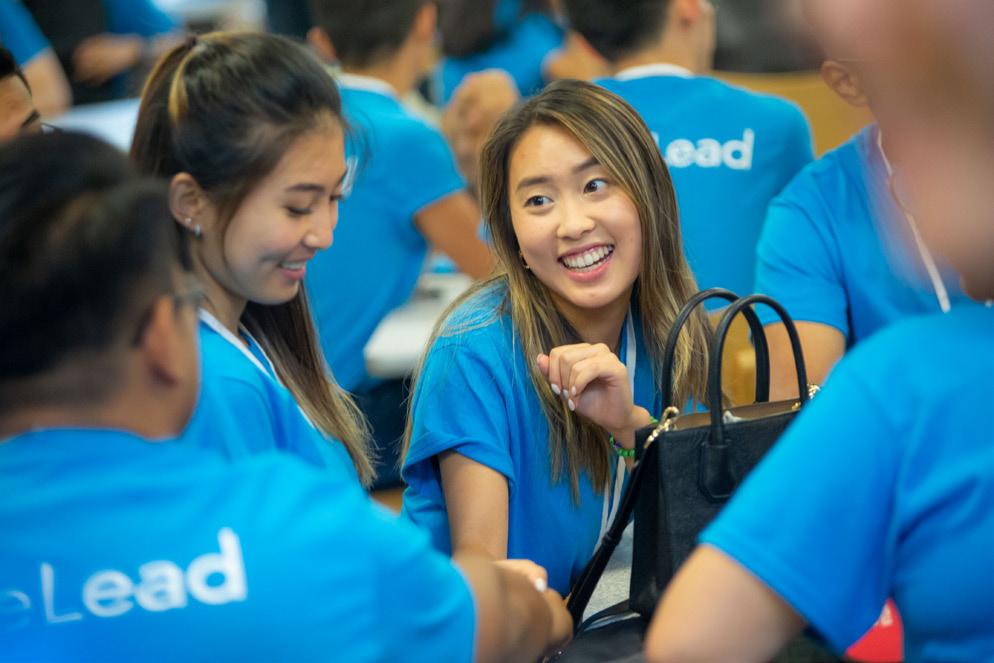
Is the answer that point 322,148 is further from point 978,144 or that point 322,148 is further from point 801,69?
point 801,69

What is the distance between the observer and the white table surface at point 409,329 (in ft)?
10.4

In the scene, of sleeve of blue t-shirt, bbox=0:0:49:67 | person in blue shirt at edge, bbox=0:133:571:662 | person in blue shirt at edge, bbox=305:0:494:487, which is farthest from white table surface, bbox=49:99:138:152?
person in blue shirt at edge, bbox=0:133:571:662

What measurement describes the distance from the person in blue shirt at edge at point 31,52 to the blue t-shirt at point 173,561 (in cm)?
289

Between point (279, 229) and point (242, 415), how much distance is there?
0.33 meters

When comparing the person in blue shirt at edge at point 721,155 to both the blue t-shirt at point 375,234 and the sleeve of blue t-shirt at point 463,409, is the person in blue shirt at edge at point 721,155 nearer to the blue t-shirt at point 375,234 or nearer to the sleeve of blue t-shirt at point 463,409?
the blue t-shirt at point 375,234

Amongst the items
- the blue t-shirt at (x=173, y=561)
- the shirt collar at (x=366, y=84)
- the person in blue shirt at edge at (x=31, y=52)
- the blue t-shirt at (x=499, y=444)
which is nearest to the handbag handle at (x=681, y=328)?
the blue t-shirt at (x=499, y=444)

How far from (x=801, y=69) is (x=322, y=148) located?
11.0 ft

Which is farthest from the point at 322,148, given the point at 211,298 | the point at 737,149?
the point at 737,149

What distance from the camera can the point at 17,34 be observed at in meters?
3.68

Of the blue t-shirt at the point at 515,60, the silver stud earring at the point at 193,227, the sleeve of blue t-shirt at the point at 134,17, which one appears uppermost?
the sleeve of blue t-shirt at the point at 134,17

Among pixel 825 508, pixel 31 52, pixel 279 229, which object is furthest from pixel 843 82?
pixel 31 52

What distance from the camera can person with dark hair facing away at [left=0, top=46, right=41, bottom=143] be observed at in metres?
1.79

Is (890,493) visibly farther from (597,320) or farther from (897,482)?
(597,320)

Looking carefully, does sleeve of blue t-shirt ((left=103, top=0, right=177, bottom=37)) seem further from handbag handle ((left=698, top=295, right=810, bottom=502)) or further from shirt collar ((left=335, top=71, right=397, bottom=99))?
handbag handle ((left=698, top=295, right=810, bottom=502))
